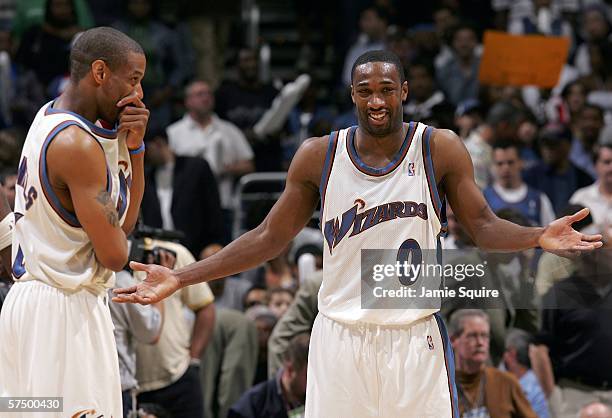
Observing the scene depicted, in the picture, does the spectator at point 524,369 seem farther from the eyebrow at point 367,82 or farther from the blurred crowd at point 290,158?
the eyebrow at point 367,82

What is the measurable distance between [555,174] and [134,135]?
21.6ft

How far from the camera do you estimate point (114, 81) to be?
5.07 metres

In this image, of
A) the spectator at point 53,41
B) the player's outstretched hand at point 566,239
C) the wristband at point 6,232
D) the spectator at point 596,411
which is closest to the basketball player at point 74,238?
the wristband at point 6,232

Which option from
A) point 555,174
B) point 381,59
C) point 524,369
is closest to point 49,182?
point 381,59

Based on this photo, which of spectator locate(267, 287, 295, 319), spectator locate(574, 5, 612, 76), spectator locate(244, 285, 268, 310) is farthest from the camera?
spectator locate(574, 5, 612, 76)

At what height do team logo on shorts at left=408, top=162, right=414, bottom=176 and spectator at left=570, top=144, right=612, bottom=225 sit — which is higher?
spectator at left=570, top=144, right=612, bottom=225

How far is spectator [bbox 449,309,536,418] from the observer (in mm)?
7227

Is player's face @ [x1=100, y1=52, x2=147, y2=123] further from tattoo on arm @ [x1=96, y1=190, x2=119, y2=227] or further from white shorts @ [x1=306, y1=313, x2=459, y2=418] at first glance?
white shorts @ [x1=306, y1=313, x2=459, y2=418]

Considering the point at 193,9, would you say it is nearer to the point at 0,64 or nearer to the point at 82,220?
the point at 0,64

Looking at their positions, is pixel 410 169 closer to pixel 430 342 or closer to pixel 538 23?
pixel 430 342

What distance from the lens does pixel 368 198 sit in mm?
5102

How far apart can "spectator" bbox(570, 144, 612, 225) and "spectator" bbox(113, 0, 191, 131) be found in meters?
4.56

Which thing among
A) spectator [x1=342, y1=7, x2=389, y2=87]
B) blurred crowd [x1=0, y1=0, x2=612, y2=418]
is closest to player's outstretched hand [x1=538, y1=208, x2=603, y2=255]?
blurred crowd [x1=0, y1=0, x2=612, y2=418]

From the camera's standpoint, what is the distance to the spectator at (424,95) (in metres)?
11.4
